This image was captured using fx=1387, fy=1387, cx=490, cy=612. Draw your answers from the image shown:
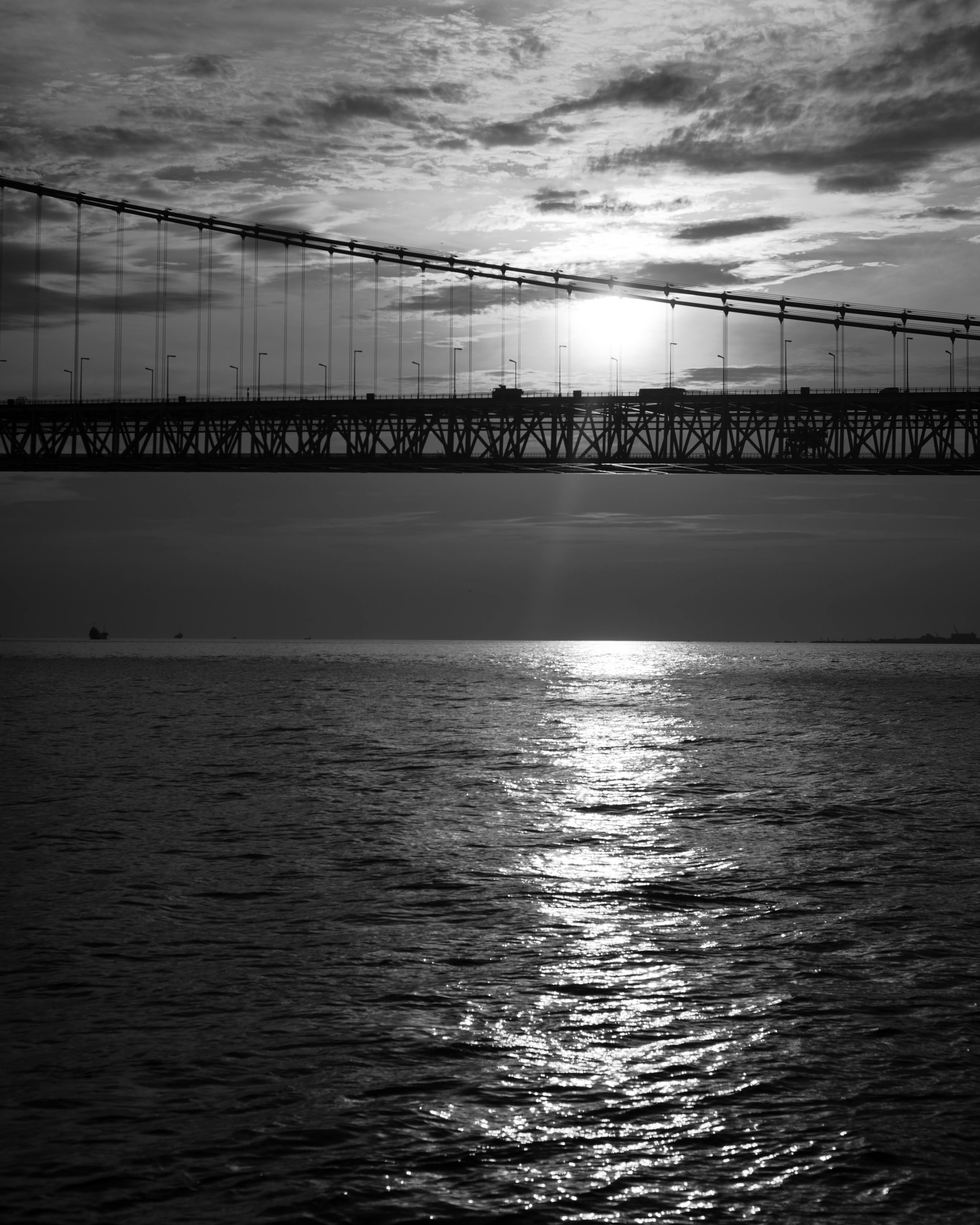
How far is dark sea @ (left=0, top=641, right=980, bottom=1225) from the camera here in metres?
7.37

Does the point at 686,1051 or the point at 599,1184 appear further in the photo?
the point at 686,1051

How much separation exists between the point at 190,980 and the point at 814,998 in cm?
500

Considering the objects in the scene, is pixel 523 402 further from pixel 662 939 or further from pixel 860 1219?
pixel 860 1219

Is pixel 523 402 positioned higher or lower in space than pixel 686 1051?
higher

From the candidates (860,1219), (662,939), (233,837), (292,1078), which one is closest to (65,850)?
(233,837)

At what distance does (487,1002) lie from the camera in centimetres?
1070

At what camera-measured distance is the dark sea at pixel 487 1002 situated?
290 inches

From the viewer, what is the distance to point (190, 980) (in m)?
11.3

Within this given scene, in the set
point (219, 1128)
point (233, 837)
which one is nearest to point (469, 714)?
point (233, 837)

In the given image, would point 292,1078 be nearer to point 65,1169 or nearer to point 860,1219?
point 65,1169

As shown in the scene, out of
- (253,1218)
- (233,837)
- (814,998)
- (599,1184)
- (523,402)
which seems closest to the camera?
(253,1218)

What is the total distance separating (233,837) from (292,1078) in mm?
10820

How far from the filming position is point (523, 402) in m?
87.2

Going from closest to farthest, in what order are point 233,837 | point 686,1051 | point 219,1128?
point 219,1128 < point 686,1051 < point 233,837
